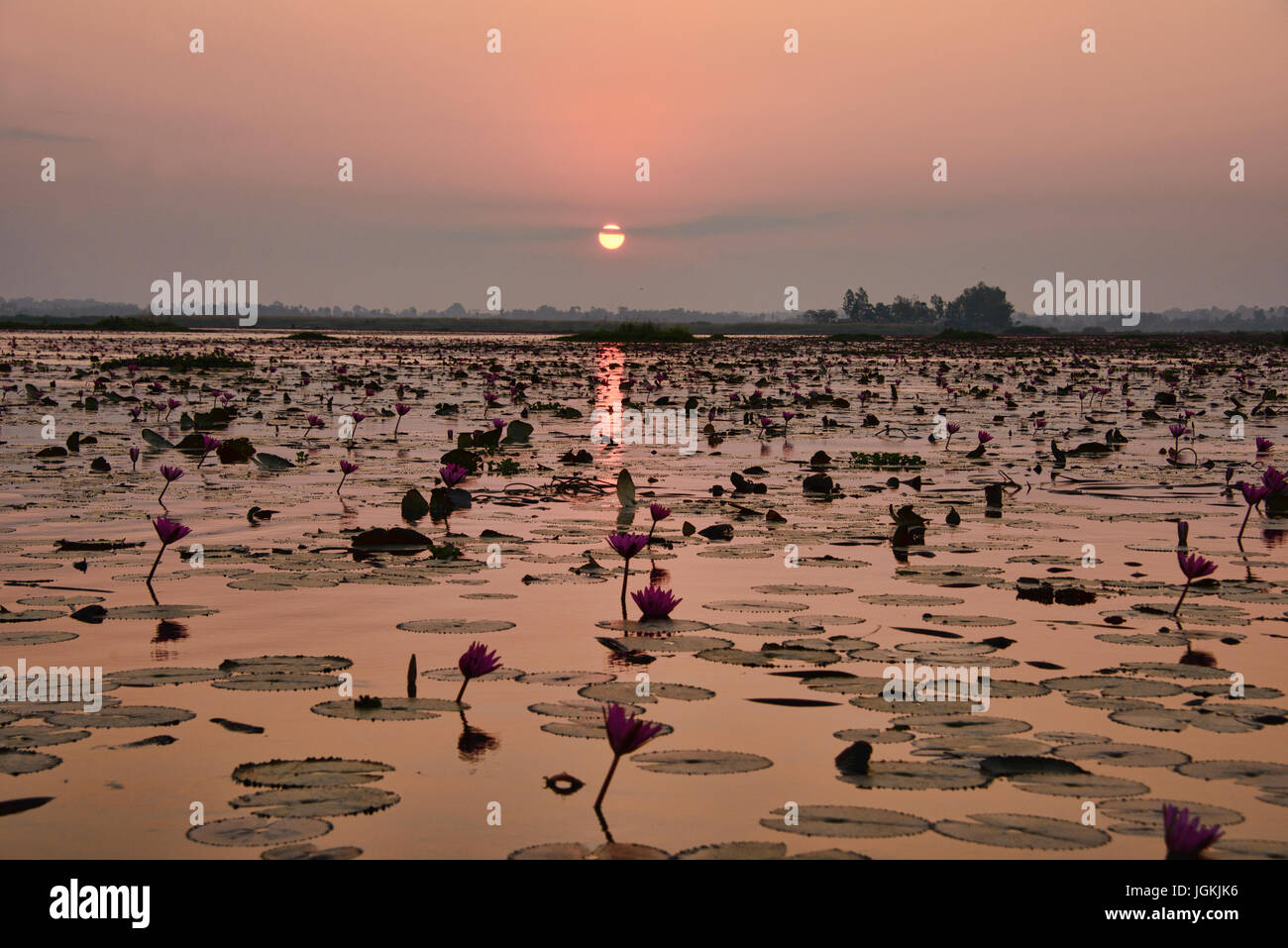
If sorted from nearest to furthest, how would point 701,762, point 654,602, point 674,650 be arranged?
1. point 701,762
2. point 674,650
3. point 654,602

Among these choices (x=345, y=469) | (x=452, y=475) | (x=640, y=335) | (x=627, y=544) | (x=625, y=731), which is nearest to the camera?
(x=625, y=731)

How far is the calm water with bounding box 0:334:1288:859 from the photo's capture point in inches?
120

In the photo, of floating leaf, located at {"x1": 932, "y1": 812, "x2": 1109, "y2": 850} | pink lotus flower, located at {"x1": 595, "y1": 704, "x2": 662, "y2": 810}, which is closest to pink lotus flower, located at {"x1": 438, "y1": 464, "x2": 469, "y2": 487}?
pink lotus flower, located at {"x1": 595, "y1": 704, "x2": 662, "y2": 810}

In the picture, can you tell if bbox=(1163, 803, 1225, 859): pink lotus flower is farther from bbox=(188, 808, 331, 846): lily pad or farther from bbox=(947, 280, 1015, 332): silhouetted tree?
bbox=(947, 280, 1015, 332): silhouetted tree

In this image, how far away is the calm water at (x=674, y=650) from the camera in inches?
120

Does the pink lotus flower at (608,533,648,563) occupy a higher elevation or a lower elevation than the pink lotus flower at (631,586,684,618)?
higher

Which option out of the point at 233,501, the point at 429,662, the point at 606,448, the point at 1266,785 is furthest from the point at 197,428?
the point at 1266,785

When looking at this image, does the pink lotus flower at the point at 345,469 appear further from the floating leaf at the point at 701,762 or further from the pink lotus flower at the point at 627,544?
the floating leaf at the point at 701,762

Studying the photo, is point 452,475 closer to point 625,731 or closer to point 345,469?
point 345,469

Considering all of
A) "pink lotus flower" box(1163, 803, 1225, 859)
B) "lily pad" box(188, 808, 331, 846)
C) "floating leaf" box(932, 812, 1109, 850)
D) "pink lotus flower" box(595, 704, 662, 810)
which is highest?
"pink lotus flower" box(595, 704, 662, 810)

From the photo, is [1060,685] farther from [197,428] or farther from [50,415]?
[50,415]

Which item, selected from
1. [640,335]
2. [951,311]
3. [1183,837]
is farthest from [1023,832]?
[951,311]

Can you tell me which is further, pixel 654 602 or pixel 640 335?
pixel 640 335

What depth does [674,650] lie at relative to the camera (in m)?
4.77
